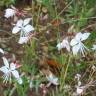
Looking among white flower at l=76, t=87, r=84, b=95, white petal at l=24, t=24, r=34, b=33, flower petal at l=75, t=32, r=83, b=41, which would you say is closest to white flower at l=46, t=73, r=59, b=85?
white flower at l=76, t=87, r=84, b=95

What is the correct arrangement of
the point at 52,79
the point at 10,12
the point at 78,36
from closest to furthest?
1. the point at 78,36
2. the point at 10,12
3. the point at 52,79

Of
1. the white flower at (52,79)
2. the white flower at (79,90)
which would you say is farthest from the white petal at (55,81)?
the white flower at (79,90)

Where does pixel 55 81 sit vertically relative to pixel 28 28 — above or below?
below

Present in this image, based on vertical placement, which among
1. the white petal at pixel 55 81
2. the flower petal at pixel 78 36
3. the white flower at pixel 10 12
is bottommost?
the white petal at pixel 55 81

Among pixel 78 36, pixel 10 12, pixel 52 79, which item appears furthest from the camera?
pixel 52 79

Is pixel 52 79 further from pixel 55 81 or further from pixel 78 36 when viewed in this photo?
pixel 78 36

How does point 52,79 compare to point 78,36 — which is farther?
point 52,79

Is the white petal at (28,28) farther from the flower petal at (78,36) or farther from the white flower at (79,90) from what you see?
the white flower at (79,90)

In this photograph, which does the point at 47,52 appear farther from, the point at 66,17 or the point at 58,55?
the point at 66,17

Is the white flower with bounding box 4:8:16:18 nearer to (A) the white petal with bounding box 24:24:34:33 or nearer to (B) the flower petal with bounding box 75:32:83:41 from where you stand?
(A) the white petal with bounding box 24:24:34:33

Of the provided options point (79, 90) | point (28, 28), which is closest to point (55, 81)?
point (79, 90)

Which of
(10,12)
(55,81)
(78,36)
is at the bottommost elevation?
(55,81)
